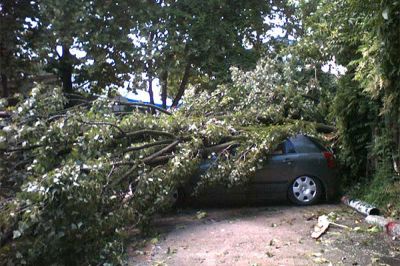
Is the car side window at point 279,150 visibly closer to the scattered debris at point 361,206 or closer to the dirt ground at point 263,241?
the dirt ground at point 263,241

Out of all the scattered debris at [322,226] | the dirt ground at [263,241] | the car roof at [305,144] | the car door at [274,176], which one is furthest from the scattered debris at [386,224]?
the car roof at [305,144]

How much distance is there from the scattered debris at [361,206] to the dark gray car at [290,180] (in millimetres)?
471

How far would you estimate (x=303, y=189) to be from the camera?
10.3 metres

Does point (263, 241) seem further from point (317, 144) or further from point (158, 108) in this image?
point (158, 108)

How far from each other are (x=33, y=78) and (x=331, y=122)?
1024 cm

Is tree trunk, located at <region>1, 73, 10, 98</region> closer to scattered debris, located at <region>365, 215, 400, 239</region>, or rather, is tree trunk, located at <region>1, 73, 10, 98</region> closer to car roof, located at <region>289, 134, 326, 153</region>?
car roof, located at <region>289, 134, 326, 153</region>

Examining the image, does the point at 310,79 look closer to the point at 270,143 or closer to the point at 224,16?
the point at 270,143

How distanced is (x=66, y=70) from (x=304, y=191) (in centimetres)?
1121

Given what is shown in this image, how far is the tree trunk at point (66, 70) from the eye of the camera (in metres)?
18.0

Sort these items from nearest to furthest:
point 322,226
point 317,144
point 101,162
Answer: point 101,162 → point 322,226 → point 317,144

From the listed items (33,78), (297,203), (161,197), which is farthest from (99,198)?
(33,78)

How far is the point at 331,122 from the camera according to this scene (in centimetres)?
1180

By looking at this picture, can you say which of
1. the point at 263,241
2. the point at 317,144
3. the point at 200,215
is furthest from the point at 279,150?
the point at 263,241

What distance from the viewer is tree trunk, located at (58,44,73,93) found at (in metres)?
18.0
